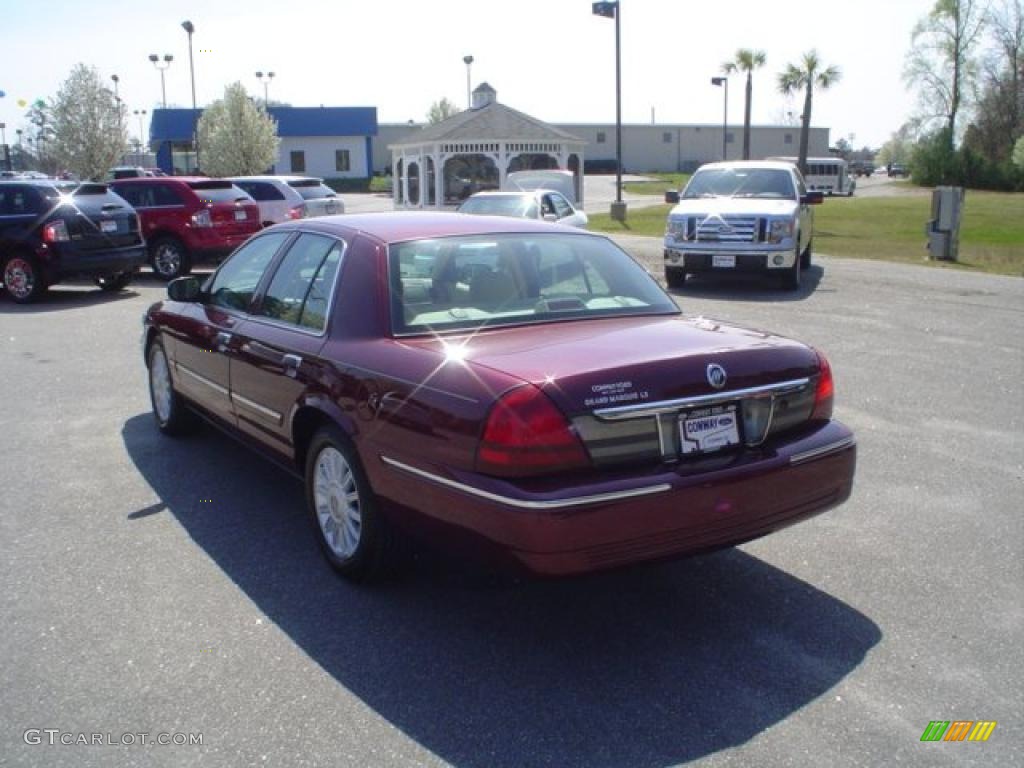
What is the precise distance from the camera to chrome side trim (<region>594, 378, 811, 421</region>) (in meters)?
3.65

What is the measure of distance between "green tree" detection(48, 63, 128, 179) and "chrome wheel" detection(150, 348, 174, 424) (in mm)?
45171

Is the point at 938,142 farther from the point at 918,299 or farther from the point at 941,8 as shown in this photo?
the point at 918,299

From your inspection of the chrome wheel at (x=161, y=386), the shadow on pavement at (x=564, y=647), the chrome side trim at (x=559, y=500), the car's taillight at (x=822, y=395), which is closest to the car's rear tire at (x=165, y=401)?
the chrome wheel at (x=161, y=386)

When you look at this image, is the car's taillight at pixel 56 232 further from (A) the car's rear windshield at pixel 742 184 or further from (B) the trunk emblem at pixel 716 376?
(B) the trunk emblem at pixel 716 376

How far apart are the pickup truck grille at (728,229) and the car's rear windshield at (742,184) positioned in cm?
121

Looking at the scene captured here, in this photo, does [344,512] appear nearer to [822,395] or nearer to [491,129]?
[822,395]

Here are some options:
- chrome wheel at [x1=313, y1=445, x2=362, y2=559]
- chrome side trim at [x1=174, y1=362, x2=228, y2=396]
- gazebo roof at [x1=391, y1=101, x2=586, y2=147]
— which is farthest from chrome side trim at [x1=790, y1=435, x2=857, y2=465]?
gazebo roof at [x1=391, y1=101, x2=586, y2=147]

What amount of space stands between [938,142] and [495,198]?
213ft

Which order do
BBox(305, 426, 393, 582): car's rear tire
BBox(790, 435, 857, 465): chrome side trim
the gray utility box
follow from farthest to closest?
the gray utility box < BBox(305, 426, 393, 582): car's rear tire < BBox(790, 435, 857, 465): chrome side trim

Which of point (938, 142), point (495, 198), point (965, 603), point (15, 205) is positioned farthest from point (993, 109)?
point (965, 603)

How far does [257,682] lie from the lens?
368 cm

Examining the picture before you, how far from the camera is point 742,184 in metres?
16.3

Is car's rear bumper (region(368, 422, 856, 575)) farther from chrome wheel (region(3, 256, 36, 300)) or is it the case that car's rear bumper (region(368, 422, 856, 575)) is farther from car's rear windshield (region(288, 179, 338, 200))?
car's rear windshield (region(288, 179, 338, 200))

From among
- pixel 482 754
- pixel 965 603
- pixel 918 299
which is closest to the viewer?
pixel 482 754
